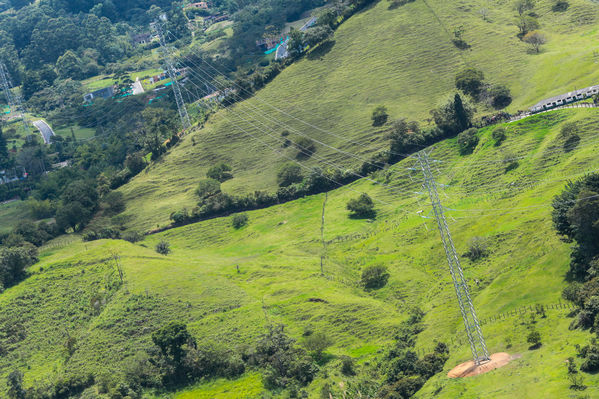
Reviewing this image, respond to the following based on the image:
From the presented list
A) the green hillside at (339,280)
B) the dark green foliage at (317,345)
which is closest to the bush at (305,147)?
the green hillside at (339,280)

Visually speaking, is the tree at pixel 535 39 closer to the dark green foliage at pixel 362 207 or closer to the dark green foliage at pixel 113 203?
the dark green foliage at pixel 362 207

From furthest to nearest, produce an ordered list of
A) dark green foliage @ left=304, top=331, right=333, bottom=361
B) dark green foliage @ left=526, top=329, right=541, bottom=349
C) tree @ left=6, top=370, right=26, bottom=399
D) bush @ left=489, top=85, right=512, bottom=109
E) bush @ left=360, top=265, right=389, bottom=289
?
bush @ left=489, top=85, right=512, bottom=109, bush @ left=360, top=265, right=389, bottom=289, tree @ left=6, top=370, right=26, bottom=399, dark green foliage @ left=304, top=331, right=333, bottom=361, dark green foliage @ left=526, top=329, right=541, bottom=349

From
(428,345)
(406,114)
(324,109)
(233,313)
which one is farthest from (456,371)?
(324,109)

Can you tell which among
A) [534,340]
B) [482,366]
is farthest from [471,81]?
[482,366]

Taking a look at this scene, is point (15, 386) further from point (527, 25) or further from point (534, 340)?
point (527, 25)

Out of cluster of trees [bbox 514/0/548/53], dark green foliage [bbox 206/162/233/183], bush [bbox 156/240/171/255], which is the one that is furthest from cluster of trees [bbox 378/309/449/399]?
cluster of trees [bbox 514/0/548/53]

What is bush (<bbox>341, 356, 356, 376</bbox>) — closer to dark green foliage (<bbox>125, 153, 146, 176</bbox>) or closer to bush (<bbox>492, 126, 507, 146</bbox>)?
bush (<bbox>492, 126, 507, 146</bbox>)
